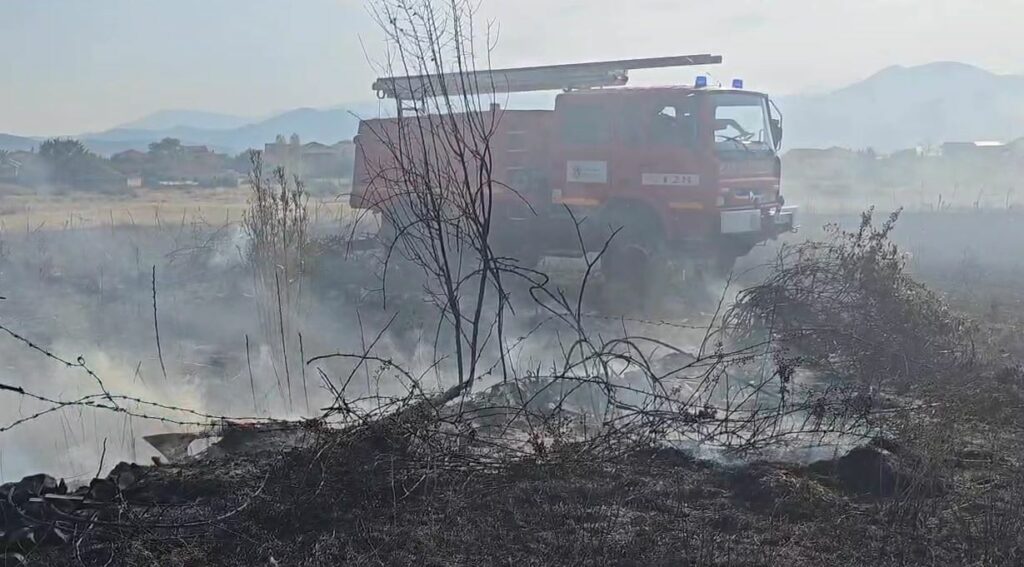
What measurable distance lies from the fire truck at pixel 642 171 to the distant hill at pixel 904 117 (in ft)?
108

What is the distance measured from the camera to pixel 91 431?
7.23 m

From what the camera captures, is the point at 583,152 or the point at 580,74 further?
the point at 580,74

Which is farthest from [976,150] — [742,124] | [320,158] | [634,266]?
[634,266]

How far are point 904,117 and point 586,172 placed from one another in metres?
58.9

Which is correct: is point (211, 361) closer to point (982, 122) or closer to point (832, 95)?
point (982, 122)

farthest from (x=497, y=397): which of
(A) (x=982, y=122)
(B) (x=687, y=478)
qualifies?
→ (A) (x=982, y=122)

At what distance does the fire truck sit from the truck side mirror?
0.07 feet

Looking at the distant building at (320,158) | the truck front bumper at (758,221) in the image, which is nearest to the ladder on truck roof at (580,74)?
the truck front bumper at (758,221)

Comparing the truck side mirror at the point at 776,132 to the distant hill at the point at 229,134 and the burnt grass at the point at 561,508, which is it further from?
the distant hill at the point at 229,134

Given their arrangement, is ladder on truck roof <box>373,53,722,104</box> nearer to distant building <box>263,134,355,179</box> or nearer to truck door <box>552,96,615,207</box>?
truck door <box>552,96,615,207</box>

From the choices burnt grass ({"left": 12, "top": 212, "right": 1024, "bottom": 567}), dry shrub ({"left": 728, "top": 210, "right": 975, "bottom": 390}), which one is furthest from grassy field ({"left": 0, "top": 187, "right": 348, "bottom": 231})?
burnt grass ({"left": 12, "top": 212, "right": 1024, "bottom": 567})

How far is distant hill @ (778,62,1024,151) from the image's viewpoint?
51875 mm

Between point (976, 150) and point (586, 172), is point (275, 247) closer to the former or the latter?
point (586, 172)

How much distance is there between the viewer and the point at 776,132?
11.6 metres
